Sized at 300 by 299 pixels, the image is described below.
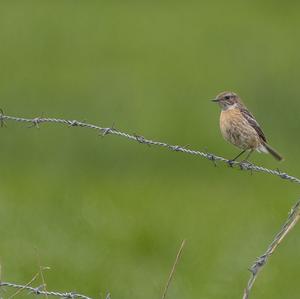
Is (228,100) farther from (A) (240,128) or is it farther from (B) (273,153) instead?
(B) (273,153)

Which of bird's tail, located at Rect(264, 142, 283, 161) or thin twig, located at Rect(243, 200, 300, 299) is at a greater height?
bird's tail, located at Rect(264, 142, 283, 161)

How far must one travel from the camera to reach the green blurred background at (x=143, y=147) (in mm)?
12094

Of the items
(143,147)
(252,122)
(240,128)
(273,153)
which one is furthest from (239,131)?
(143,147)

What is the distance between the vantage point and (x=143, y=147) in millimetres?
17250

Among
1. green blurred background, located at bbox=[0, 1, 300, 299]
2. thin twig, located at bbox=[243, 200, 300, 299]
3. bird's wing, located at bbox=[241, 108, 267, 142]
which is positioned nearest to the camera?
thin twig, located at bbox=[243, 200, 300, 299]

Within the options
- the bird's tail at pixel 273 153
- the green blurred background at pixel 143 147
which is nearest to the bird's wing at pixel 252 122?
the bird's tail at pixel 273 153

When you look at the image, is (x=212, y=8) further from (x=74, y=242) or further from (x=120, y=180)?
(x=74, y=242)

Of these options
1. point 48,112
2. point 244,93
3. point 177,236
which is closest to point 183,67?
point 244,93

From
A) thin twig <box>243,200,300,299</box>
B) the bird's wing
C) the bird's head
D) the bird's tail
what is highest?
the bird's head

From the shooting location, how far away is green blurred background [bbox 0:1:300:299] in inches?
476

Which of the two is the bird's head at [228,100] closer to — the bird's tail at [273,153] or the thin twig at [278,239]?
the bird's tail at [273,153]

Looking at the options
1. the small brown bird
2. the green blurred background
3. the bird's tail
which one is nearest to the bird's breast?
the small brown bird

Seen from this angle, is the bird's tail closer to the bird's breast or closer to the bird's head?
the bird's breast

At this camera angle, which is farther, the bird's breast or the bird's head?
the bird's head
